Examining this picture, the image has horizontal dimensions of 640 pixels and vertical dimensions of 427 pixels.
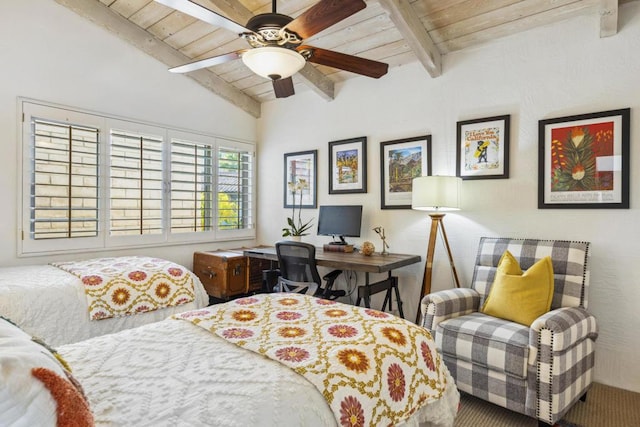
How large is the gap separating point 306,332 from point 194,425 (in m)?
0.66

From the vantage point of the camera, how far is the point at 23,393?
696 mm

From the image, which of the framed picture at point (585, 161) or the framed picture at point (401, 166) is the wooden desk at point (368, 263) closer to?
the framed picture at point (401, 166)

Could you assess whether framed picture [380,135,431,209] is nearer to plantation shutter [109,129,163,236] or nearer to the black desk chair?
the black desk chair

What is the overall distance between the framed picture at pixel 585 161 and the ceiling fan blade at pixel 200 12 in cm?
227

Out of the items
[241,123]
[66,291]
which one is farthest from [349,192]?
[66,291]

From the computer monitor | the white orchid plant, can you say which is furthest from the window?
the computer monitor

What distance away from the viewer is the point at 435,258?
3373 mm

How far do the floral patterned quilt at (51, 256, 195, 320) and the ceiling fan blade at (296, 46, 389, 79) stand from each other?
2.01m

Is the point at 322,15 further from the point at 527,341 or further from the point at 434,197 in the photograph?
the point at 527,341

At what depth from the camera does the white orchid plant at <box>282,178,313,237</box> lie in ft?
13.5

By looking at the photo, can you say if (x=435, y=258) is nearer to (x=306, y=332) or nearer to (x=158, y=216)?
(x=306, y=332)

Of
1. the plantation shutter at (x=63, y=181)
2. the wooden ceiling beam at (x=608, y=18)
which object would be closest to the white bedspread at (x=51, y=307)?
the plantation shutter at (x=63, y=181)

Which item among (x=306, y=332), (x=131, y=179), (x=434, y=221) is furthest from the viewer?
(x=131, y=179)

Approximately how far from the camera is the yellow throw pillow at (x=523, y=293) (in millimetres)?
2299
